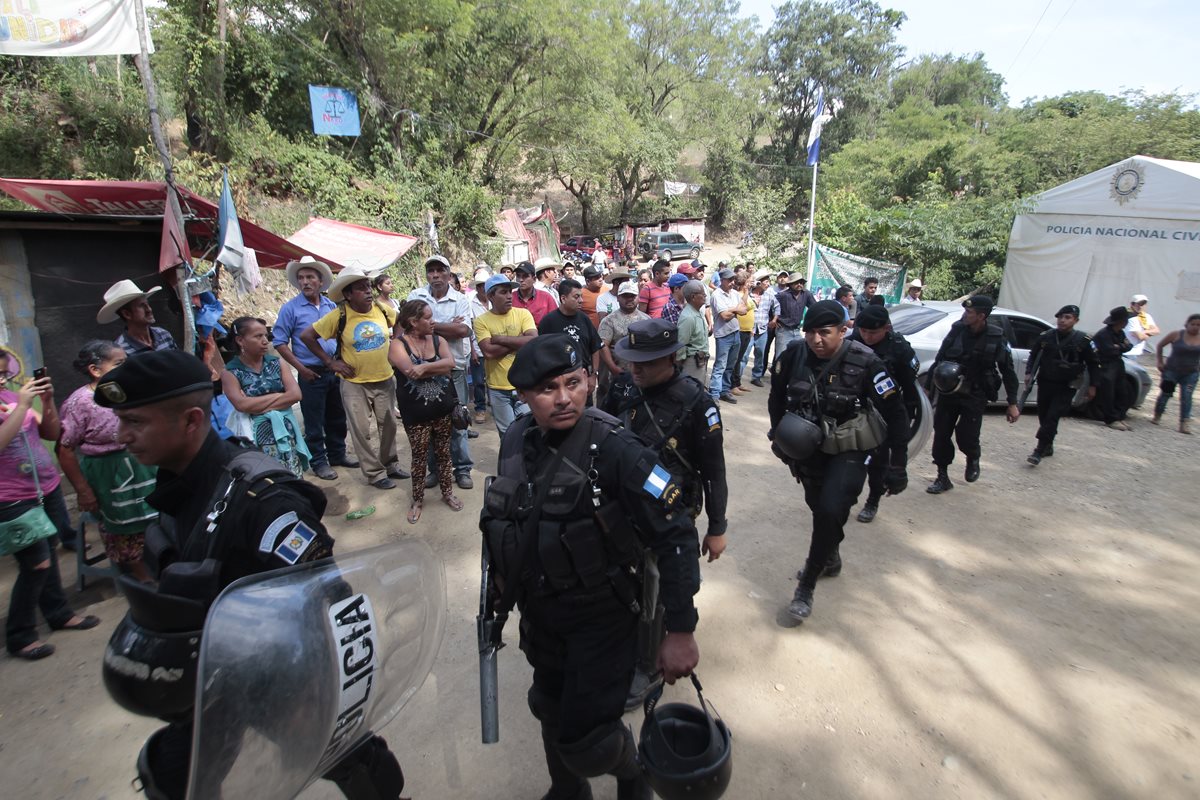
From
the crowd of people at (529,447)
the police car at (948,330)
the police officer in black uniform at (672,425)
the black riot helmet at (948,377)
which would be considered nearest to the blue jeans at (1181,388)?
the crowd of people at (529,447)

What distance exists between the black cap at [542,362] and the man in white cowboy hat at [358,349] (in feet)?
11.1

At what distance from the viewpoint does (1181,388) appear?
7723 millimetres

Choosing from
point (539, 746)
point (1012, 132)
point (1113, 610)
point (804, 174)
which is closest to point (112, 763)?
point (539, 746)

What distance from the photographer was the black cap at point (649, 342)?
301 centimetres

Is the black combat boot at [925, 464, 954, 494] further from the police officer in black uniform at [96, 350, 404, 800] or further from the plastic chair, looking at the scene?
the plastic chair

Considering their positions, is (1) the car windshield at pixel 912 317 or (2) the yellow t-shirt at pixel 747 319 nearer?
(1) the car windshield at pixel 912 317

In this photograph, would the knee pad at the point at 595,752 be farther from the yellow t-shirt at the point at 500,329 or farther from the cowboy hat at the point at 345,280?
the cowboy hat at the point at 345,280

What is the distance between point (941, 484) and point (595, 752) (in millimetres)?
4862

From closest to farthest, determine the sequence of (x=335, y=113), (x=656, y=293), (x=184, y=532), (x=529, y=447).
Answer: (x=184, y=532)
(x=529, y=447)
(x=656, y=293)
(x=335, y=113)

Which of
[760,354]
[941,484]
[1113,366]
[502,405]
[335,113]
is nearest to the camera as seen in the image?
[502,405]

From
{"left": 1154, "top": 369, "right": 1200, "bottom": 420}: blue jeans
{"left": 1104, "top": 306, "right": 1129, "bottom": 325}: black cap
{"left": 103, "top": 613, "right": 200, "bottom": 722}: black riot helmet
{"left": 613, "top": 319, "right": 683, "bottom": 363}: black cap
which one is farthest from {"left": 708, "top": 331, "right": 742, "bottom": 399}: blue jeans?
{"left": 103, "top": 613, "right": 200, "bottom": 722}: black riot helmet

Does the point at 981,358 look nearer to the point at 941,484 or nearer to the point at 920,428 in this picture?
the point at 941,484

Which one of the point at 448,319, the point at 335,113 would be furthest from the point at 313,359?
the point at 335,113

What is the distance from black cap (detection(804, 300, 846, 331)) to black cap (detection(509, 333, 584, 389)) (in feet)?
6.44
